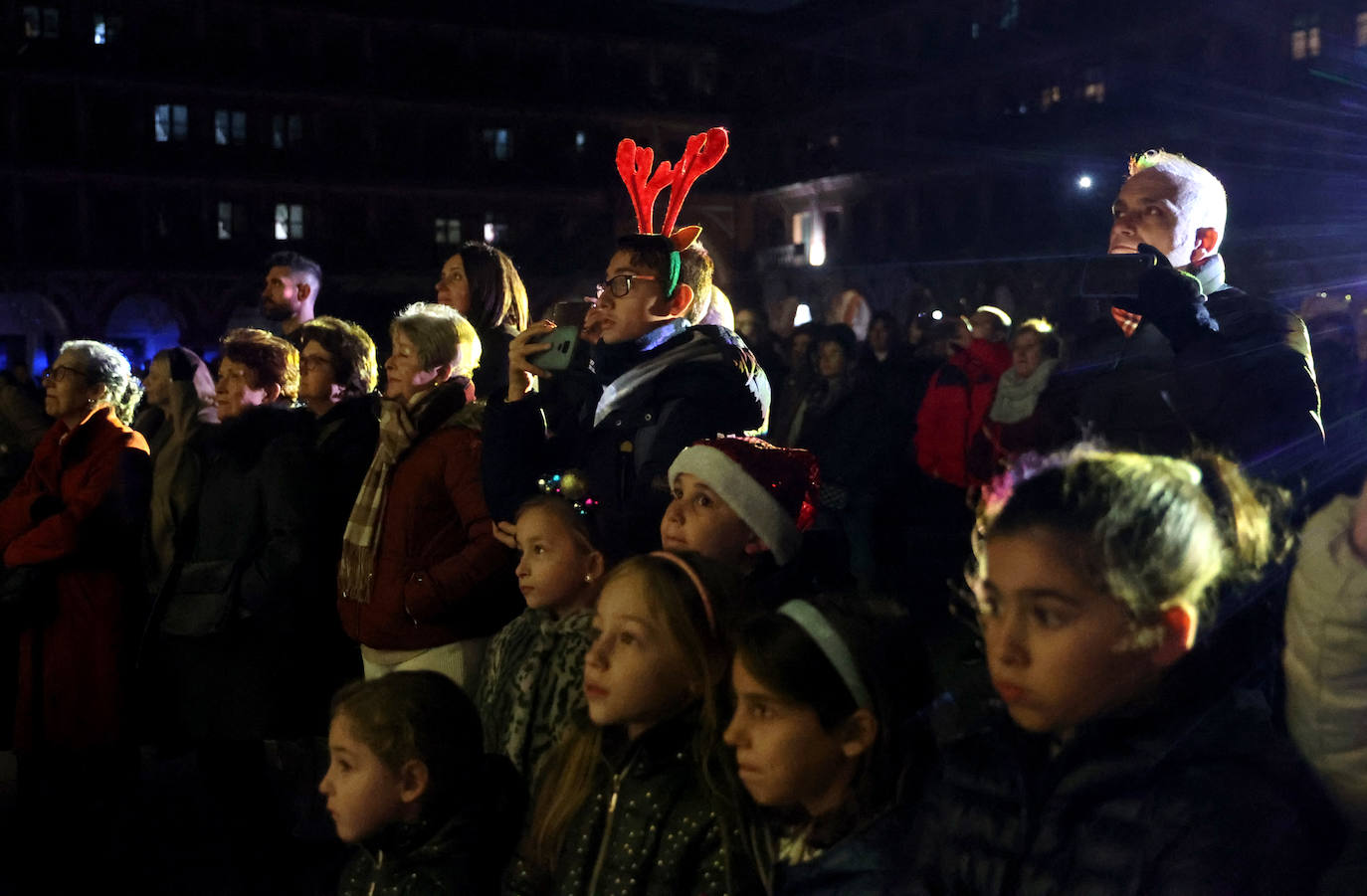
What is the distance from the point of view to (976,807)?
2.41 m

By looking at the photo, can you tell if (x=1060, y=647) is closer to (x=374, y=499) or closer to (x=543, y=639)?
(x=543, y=639)

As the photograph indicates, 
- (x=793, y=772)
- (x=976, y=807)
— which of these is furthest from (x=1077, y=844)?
(x=793, y=772)

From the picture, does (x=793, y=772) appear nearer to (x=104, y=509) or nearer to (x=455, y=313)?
(x=455, y=313)

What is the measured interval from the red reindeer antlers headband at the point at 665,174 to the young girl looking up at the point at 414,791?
1.90 m

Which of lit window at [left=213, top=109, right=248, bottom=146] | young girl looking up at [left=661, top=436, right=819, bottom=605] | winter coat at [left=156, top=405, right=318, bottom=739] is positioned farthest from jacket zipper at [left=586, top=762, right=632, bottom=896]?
lit window at [left=213, top=109, right=248, bottom=146]

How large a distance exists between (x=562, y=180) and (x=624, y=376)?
48565 mm

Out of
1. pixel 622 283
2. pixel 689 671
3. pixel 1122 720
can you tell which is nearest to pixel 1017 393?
pixel 622 283

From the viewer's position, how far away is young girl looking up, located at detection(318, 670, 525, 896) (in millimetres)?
3271

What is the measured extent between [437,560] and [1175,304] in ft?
8.30

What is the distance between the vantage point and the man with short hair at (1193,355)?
12.1 ft

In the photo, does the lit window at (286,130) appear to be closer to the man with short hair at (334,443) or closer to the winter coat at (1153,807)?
the man with short hair at (334,443)

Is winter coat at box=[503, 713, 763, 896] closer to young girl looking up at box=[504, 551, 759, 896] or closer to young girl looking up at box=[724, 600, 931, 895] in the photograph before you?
young girl looking up at box=[504, 551, 759, 896]

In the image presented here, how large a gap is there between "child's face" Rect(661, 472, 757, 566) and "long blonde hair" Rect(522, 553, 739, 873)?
48 cm

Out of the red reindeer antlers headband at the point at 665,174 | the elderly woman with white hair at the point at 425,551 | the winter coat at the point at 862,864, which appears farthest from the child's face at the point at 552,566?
the winter coat at the point at 862,864
